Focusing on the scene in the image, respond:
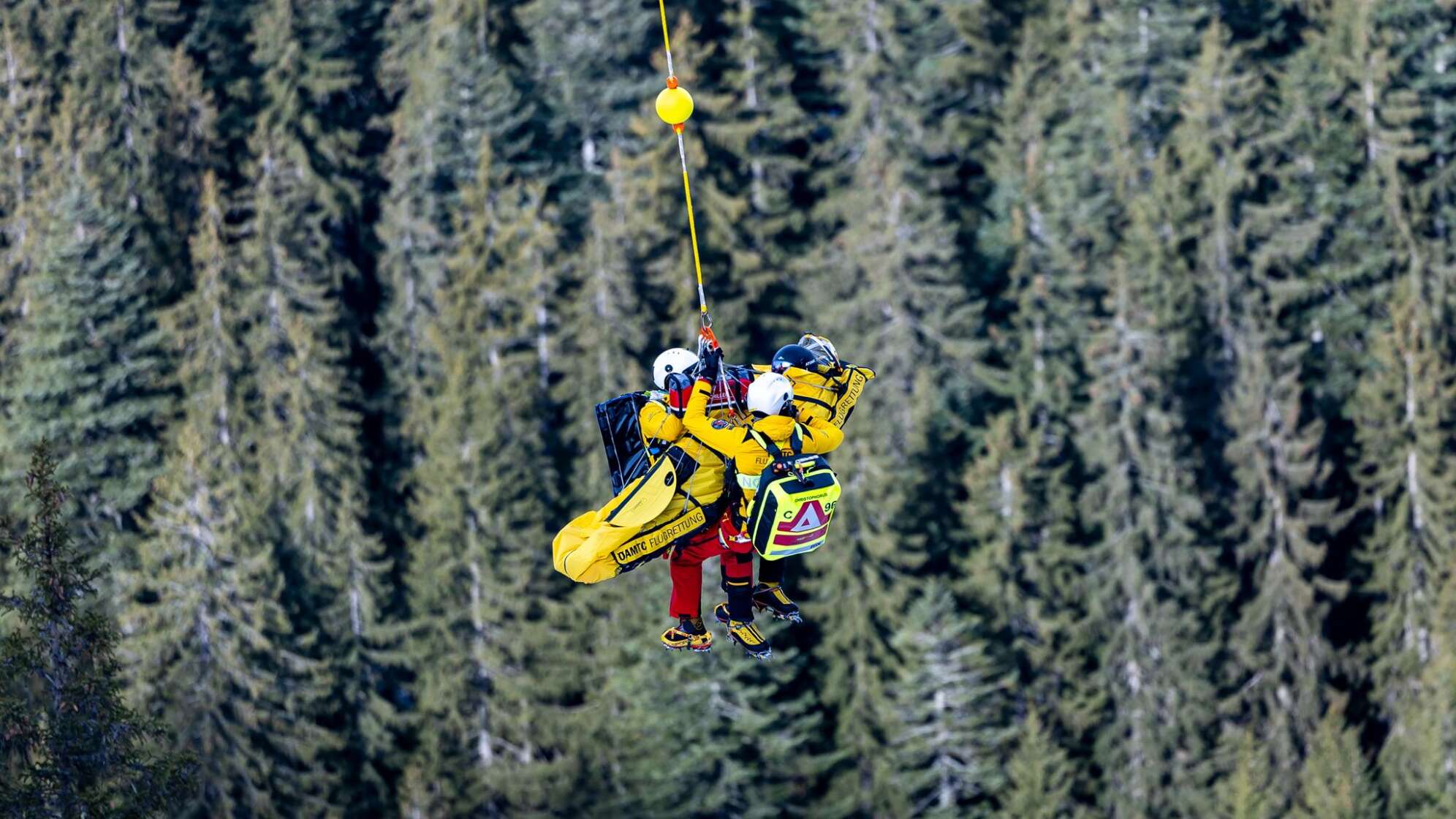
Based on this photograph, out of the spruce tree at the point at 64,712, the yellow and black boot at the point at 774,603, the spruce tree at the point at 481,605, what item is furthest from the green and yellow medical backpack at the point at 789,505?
the spruce tree at the point at 481,605

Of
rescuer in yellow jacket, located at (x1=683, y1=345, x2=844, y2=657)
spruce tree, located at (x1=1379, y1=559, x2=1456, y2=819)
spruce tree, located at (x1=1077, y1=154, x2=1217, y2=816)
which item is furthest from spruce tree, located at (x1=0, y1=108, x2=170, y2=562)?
rescuer in yellow jacket, located at (x1=683, y1=345, x2=844, y2=657)

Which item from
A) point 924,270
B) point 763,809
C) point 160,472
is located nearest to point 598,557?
point 763,809

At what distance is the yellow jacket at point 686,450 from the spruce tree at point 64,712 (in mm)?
13891

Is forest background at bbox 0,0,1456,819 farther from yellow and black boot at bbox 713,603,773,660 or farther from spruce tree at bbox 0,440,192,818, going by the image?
yellow and black boot at bbox 713,603,773,660

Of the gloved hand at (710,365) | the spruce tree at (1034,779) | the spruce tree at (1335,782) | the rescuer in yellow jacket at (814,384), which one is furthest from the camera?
the spruce tree at (1034,779)

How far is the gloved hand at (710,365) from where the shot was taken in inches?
805

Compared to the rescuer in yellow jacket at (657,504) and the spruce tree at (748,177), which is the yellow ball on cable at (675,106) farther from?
the spruce tree at (748,177)

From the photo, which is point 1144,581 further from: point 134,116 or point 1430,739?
point 134,116

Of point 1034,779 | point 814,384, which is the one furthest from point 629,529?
point 1034,779

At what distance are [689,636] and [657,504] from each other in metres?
1.56

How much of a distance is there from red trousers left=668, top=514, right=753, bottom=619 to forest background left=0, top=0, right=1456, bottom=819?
1055 inches

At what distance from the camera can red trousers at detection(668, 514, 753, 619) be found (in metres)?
21.2

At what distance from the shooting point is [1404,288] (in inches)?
2283

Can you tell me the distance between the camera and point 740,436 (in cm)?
2034
